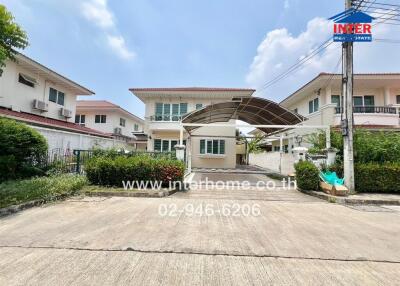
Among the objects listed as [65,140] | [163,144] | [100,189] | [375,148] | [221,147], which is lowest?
[100,189]

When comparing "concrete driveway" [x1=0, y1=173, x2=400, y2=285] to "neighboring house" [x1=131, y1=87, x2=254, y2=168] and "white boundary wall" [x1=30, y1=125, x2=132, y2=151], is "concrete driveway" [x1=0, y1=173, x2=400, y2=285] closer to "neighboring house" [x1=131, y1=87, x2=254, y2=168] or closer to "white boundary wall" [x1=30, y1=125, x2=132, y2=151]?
"white boundary wall" [x1=30, y1=125, x2=132, y2=151]

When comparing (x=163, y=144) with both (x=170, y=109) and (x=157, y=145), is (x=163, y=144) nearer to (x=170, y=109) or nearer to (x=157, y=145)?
(x=157, y=145)

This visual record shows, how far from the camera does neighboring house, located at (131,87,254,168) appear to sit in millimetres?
17453

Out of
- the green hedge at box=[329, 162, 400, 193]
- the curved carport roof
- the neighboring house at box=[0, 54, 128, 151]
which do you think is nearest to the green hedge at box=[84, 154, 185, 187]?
the curved carport roof

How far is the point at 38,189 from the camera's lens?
6.91 metres

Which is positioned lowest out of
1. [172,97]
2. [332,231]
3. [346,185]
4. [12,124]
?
[332,231]

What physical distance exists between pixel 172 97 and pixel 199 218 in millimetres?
13789

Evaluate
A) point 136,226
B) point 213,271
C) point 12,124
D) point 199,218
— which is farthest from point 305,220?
point 12,124

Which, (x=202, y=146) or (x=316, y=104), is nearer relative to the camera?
(x=316, y=104)

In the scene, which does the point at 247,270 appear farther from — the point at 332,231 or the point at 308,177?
the point at 308,177

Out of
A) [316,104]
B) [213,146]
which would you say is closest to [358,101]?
[316,104]

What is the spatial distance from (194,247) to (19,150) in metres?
8.43

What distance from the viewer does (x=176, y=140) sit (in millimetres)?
18000

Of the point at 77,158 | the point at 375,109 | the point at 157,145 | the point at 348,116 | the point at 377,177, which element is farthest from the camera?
the point at 157,145
